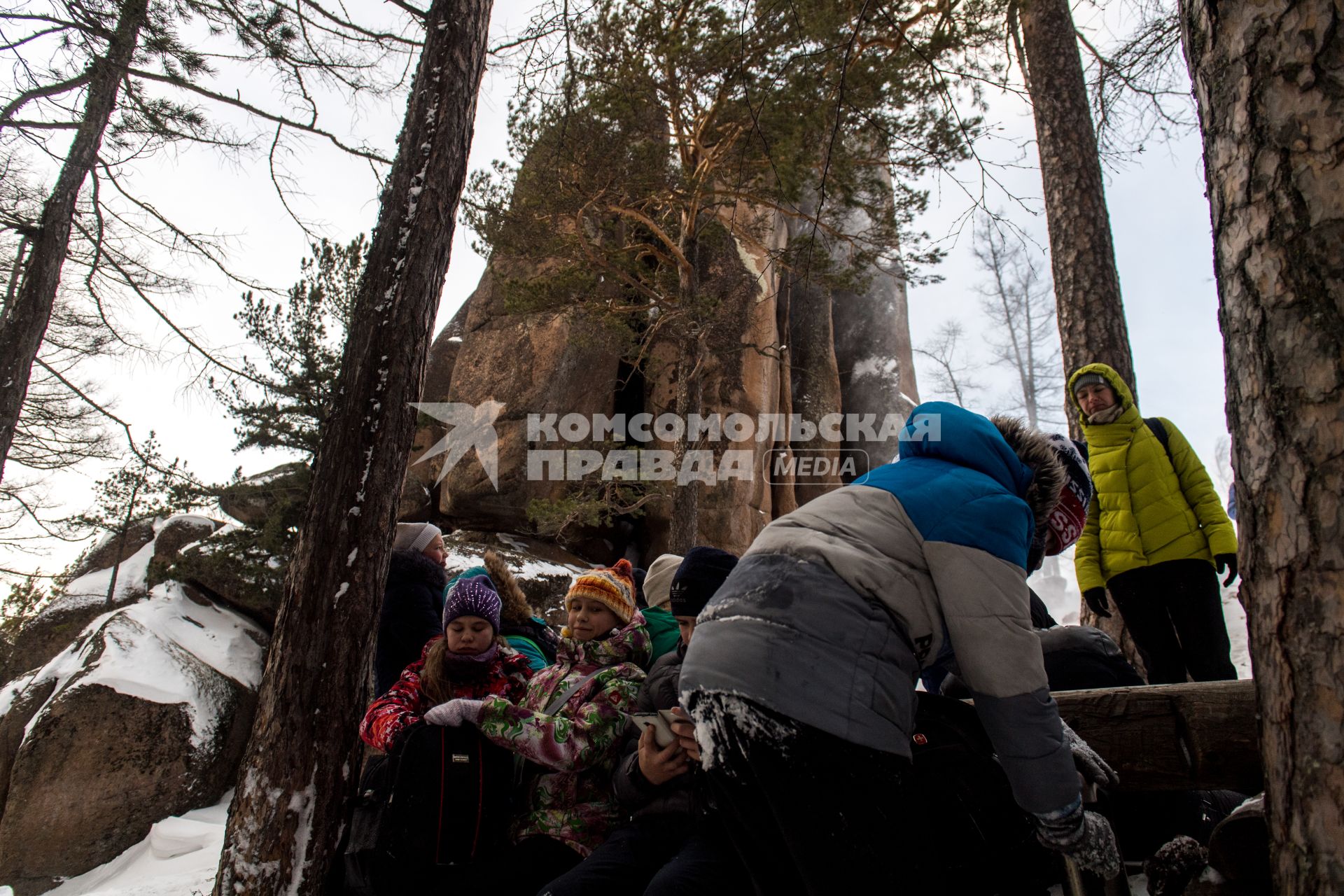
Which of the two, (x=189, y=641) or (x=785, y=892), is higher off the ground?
(x=785, y=892)

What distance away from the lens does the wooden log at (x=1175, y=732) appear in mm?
1841

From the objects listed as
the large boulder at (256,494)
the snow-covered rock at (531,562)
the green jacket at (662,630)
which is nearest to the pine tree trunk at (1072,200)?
the green jacket at (662,630)

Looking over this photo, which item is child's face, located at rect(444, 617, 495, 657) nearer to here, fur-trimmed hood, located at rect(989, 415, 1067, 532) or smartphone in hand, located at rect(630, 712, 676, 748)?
smartphone in hand, located at rect(630, 712, 676, 748)

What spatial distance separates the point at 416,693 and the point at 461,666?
0.72ft

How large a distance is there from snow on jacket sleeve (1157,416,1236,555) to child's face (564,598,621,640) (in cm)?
250

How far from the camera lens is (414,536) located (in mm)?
4316

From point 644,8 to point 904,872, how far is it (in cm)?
865

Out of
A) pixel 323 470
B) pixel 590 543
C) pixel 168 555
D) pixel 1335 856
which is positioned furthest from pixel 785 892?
pixel 168 555

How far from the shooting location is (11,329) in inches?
264

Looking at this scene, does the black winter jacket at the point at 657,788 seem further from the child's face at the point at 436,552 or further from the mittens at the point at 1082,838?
the child's face at the point at 436,552

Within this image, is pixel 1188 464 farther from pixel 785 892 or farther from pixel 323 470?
pixel 323 470

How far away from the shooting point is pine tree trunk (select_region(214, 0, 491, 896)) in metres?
2.70
